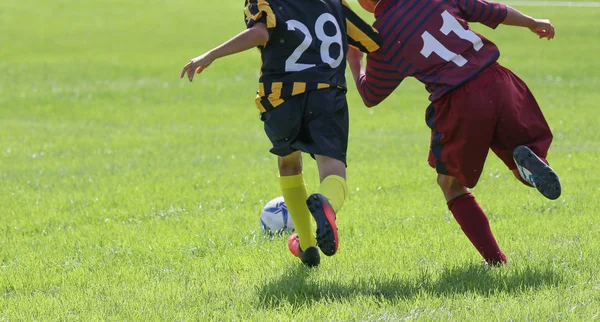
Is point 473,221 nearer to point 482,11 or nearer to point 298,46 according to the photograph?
point 482,11

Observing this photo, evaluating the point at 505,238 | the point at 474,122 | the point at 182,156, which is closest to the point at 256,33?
the point at 474,122

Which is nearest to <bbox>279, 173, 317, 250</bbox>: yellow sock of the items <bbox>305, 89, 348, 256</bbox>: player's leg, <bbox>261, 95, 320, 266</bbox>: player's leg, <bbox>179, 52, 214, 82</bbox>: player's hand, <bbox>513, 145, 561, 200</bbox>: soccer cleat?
<bbox>261, 95, 320, 266</bbox>: player's leg

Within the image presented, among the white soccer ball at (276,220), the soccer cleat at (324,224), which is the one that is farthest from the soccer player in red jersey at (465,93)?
the white soccer ball at (276,220)

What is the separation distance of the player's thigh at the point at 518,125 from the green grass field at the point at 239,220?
0.64 metres

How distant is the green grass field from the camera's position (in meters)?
4.02

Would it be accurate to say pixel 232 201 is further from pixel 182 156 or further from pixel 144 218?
pixel 182 156

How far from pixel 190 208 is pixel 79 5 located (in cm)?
2992

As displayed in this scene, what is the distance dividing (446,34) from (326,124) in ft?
2.65

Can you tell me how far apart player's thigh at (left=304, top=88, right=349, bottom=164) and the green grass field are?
0.68 metres

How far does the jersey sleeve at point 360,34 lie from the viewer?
15.5ft

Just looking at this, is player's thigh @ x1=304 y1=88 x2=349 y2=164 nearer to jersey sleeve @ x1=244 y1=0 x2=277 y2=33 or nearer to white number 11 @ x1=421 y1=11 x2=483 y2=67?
jersey sleeve @ x1=244 y1=0 x2=277 y2=33

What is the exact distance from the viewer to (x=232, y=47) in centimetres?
426

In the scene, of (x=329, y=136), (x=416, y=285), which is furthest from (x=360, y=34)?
(x=416, y=285)

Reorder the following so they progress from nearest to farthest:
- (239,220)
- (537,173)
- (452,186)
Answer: (537,173) < (452,186) < (239,220)
